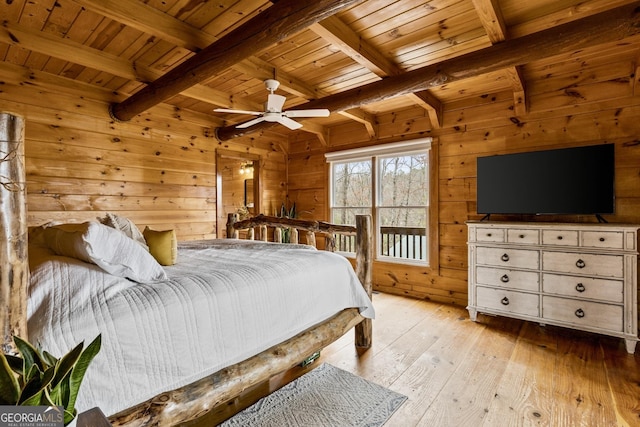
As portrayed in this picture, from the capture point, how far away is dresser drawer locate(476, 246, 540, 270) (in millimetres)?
2953

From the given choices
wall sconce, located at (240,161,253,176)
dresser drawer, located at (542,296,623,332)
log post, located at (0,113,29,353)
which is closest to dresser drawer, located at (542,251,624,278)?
dresser drawer, located at (542,296,623,332)

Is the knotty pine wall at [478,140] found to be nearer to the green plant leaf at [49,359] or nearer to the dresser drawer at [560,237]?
the dresser drawer at [560,237]

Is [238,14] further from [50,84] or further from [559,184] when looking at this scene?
[559,184]

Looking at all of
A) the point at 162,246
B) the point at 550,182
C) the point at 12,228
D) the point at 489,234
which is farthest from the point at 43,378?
the point at 550,182

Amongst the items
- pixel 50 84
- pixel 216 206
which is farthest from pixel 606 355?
pixel 50 84

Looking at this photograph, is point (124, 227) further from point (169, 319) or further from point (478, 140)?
point (478, 140)

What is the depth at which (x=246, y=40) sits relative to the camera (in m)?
2.14

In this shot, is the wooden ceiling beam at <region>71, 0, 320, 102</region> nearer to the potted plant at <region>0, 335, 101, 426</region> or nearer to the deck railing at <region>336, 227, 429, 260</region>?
the potted plant at <region>0, 335, 101, 426</region>

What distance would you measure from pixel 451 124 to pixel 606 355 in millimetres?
2785

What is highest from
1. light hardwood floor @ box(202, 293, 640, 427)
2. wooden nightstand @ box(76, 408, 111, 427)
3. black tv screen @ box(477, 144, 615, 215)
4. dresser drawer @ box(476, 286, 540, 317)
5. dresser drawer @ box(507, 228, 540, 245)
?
black tv screen @ box(477, 144, 615, 215)

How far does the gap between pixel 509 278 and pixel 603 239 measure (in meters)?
0.81

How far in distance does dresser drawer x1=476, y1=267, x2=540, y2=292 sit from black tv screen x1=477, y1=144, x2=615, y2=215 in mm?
665

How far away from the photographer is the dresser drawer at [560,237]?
9.02 ft

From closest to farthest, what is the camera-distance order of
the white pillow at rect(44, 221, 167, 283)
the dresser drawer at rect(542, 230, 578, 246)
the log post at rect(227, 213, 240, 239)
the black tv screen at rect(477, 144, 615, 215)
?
the white pillow at rect(44, 221, 167, 283), the dresser drawer at rect(542, 230, 578, 246), the black tv screen at rect(477, 144, 615, 215), the log post at rect(227, 213, 240, 239)
